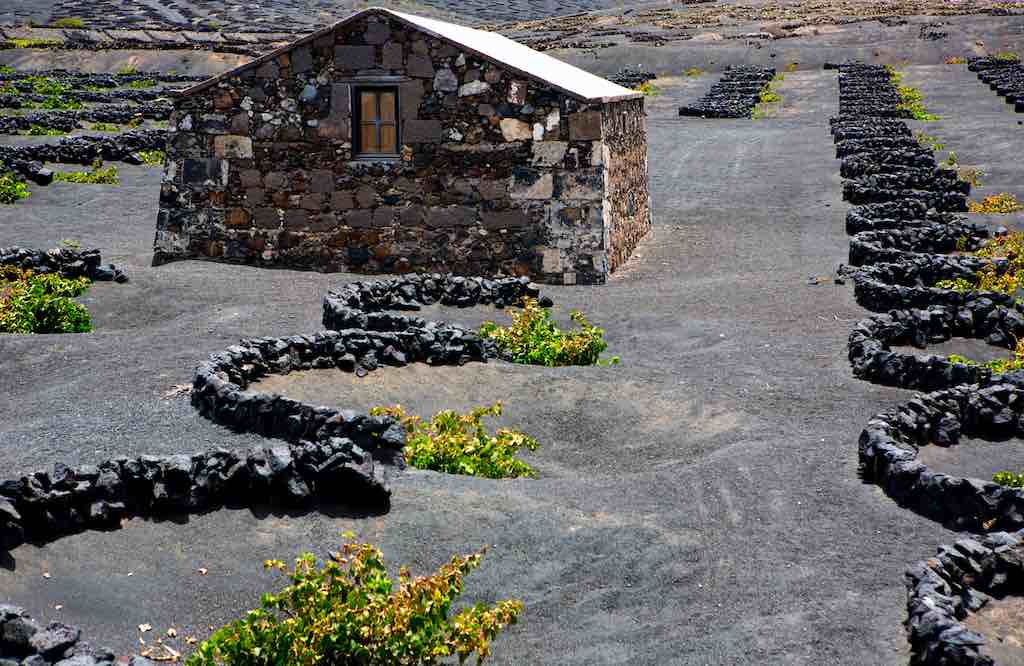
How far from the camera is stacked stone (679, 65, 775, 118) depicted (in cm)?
4528

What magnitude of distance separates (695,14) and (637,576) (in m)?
93.8

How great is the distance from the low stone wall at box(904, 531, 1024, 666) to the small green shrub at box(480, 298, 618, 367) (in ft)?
20.0

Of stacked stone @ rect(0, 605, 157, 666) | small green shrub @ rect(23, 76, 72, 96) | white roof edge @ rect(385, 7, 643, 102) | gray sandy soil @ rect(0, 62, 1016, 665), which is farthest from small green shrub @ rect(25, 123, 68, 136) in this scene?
stacked stone @ rect(0, 605, 157, 666)

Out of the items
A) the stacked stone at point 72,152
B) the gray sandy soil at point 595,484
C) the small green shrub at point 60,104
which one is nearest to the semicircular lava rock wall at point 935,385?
the gray sandy soil at point 595,484

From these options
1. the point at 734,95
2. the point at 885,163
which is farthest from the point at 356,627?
the point at 734,95

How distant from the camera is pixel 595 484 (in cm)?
944

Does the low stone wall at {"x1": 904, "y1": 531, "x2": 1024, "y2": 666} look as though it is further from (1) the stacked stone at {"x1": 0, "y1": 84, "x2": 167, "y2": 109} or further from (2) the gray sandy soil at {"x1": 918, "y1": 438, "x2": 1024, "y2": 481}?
(1) the stacked stone at {"x1": 0, "y1": 84, "x2": 167, "y2": 109}

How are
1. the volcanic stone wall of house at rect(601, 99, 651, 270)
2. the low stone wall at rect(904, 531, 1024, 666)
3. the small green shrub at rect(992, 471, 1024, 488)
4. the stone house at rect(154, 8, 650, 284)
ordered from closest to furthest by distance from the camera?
the low stone wall at rect(904, 531, 1024, 666), the small green shrub at rect(992, 471, 1024, 488), the stone house at rect(154, 8, 650, 284), the volcanic stone wall of house at rect(601, 99, 651, 270)

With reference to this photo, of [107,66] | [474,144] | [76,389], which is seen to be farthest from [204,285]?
[107,66]

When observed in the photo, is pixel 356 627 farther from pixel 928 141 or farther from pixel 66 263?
pixel 928 141

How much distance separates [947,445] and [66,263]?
1298 cm

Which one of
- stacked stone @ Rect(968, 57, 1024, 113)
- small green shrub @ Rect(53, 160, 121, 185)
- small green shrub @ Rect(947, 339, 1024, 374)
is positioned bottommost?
small green shrub @ Rect(53, 160, 121, 185)

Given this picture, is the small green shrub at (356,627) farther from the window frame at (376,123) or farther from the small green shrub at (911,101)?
the small green shrub at (911,101)

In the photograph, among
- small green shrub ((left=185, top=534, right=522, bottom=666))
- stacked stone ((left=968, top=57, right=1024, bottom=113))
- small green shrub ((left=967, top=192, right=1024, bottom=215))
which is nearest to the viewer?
small green shrub ((left=185, top=534, right=522, bottom=666))
